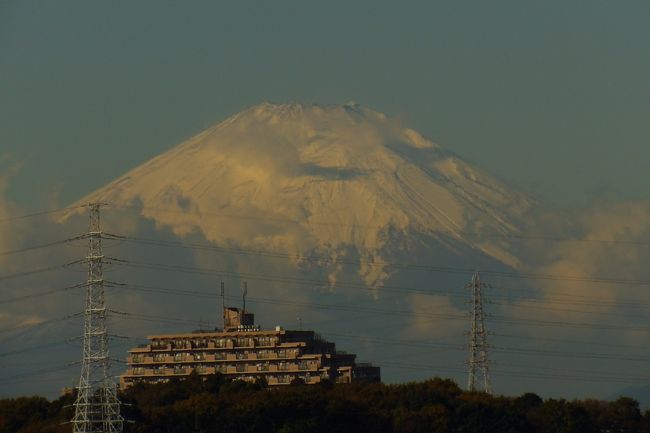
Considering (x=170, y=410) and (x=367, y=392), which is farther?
(x=367, y=392)

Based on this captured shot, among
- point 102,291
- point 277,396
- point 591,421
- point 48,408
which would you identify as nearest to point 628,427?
point 591,421

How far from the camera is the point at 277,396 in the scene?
7151 inches

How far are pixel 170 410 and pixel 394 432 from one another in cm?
1850

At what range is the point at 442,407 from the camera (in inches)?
7323

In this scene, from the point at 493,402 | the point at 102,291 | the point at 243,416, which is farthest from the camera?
the point at 493,402

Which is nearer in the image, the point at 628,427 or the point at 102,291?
the point at 102,291

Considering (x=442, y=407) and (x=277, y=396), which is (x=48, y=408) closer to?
(x=277, y=396)

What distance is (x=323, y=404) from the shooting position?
182250 mm

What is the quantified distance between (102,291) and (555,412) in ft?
181

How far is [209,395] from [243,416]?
396 inches

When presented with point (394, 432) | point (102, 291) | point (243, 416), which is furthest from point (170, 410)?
point (102, 291)

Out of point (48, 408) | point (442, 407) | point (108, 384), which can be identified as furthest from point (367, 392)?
point (108, 384)

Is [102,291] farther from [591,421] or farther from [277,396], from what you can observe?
[591,421]

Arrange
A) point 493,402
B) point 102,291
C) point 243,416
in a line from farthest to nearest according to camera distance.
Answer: point 493,402 < point 243,416 < point 102,291
